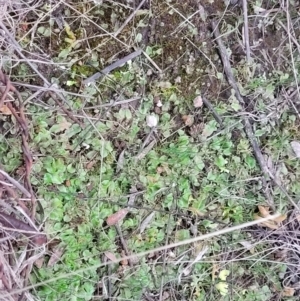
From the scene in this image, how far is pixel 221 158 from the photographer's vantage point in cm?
196

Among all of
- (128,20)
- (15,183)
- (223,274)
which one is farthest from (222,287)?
(128,20)

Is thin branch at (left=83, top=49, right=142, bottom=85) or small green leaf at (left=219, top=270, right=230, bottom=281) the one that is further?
small green leaf at (left=219, top=270, right=230, bottom=281)

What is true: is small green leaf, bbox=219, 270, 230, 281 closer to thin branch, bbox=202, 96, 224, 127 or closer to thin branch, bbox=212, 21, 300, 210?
thin branch, bbox=212, 21, 300, 210

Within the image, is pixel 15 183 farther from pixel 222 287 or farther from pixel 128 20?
pixel 222 287

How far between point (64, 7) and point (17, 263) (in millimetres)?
899

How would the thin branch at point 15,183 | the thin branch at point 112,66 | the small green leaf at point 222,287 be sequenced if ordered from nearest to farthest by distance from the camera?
the thin branch at point 15,183 → the thin branch at point 112,66 → the small green leaf at point 222,287

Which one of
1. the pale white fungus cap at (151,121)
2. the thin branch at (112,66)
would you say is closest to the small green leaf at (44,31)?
the thin branch at (112,66)

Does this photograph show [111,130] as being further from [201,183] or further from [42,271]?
[42,271]

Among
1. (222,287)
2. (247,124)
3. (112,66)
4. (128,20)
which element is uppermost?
(128,20)

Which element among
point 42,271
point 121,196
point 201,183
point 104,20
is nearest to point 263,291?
point 201,183

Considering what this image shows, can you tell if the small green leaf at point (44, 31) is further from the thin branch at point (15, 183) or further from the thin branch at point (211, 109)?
the thin branch at point (211, 109)

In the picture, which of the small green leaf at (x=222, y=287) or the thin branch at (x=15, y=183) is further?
the small green leaf at (x=222, y=287)

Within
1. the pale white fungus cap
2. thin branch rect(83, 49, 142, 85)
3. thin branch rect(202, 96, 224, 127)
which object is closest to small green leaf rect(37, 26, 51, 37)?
thin branch rect(83, 49, 142, 85)

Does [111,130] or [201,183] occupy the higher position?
[111,130]
